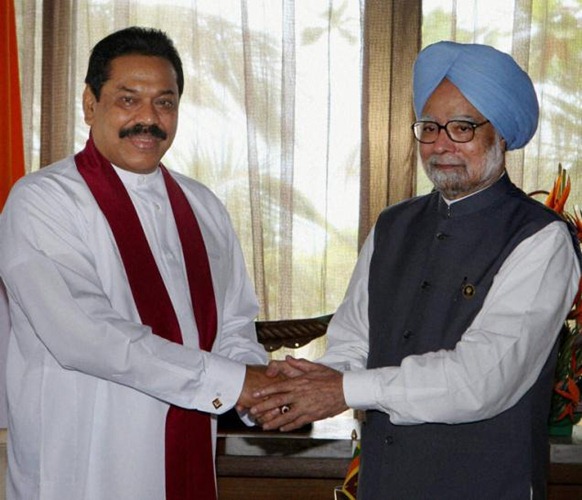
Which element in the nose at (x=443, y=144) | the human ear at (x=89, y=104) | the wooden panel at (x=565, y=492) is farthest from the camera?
the wooden panel at (x=565, y=492)

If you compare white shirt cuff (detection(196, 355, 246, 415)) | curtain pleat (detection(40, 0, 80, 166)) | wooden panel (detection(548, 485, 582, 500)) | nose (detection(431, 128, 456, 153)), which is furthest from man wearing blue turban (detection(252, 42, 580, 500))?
curtain pleat (detection(40, 0, 80, 166))

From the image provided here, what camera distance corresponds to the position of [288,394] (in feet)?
8.96

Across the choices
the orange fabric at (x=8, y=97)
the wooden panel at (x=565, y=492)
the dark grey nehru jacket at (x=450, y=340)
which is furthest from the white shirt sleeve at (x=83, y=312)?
the orange fabric at (x=8, y=97)

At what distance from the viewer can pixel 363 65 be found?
4.56 metres

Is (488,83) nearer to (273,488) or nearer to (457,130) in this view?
(457,130)

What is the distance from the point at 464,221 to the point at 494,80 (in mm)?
308

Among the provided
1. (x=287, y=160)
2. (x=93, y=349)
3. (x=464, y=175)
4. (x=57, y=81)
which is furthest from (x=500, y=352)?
(x=57, y=81)

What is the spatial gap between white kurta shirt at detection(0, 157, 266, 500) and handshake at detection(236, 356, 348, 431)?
0.07 m

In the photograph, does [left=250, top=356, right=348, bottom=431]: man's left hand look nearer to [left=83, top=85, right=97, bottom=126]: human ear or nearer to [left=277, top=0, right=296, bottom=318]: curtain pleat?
[left=83, top=85, right=97, bottom=126]: human ear

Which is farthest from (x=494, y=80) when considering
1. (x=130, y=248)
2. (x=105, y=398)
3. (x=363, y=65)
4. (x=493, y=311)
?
(x=363, y=65)

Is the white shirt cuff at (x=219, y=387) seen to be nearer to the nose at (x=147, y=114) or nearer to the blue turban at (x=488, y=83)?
the nose at (x=147, y=114)

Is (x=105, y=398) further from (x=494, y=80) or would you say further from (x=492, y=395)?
(x=494, y=80)

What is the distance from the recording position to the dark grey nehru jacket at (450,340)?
2391 mm

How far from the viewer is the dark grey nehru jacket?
7.84 feet
